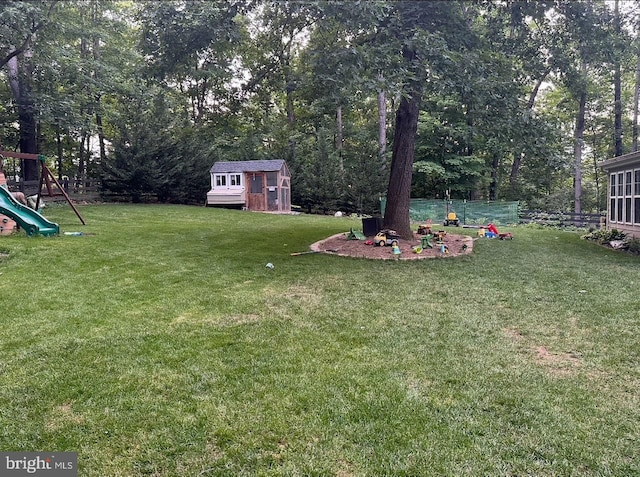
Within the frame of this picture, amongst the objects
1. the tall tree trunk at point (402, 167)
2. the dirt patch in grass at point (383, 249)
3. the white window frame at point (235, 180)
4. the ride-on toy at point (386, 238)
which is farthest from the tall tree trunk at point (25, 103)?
the ride-on toy at point (386, 238)

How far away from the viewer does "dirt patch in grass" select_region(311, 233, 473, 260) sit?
25.6ft

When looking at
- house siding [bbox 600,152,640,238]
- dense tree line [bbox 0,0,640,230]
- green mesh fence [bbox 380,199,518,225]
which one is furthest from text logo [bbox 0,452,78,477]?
green mesh fence [bbox 380,199,518,225]

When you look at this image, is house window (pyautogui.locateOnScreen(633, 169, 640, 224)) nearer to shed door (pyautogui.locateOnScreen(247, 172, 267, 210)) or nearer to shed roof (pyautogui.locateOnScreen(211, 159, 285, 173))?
shed roof (pyautogui.locateOnScreen(211, 159, 285, 173))

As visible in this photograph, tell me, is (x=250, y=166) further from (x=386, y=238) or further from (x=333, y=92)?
(x=333, y=92)

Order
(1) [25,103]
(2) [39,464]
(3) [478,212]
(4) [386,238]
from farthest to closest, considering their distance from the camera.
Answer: (3) [478,212]
(1) [25,103]
(4) [386,238]
(2) [39,464]

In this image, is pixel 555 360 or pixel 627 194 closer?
pixel 555 360

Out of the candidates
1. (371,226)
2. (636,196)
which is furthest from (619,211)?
(371,226)

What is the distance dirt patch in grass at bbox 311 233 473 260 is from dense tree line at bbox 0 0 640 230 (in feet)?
3.45

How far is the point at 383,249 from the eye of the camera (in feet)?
27.1

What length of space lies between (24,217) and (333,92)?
6.75 meters

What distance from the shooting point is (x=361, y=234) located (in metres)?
9.51

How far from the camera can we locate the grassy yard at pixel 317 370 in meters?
2.09

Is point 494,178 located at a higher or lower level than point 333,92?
lower

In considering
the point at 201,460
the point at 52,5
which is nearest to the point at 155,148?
the point at 52,5
